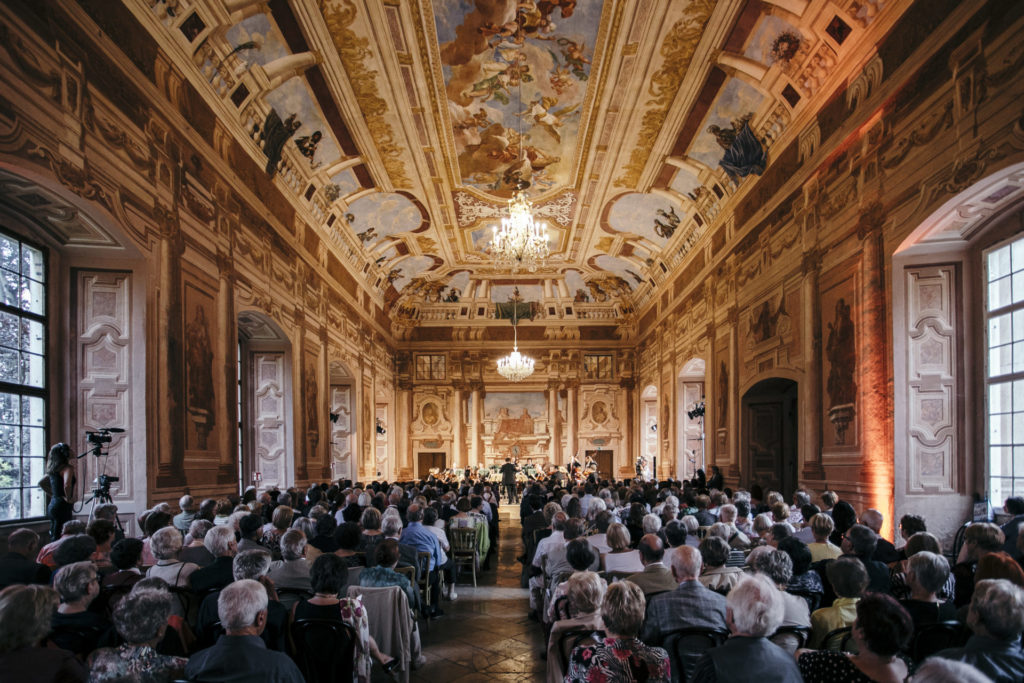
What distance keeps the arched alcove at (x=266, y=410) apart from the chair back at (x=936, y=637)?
42.8 feet

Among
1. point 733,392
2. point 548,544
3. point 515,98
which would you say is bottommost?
point 548,544

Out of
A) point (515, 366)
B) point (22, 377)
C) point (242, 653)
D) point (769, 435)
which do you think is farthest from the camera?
point (515, 366)

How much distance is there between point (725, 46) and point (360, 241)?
12.2m

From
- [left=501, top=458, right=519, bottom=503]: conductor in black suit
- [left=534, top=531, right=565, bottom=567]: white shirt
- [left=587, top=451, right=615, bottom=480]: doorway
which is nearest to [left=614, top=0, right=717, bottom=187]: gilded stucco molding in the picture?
[left=534, top=531, right=565, bottom=567]: white shirt

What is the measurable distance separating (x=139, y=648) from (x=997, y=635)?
381cm

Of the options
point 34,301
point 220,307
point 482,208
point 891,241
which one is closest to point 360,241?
point 482,208

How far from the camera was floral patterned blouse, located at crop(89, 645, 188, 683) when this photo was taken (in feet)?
10.1

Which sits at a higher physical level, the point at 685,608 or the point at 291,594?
the point at 685,608

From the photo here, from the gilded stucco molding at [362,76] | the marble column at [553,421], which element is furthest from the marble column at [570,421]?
the gilded stucco molding at [362,76]

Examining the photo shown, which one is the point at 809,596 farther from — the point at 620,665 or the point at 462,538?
the point at 462,538

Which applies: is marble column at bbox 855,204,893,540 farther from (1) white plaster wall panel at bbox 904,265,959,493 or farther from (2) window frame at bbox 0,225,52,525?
(2) window frame at bbox 0,225,52,525

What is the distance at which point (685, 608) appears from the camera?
4.15m

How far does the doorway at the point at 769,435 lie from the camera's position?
48.5 ft

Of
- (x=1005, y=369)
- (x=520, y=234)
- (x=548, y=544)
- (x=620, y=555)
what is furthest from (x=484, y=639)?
(x=520, y=234)
